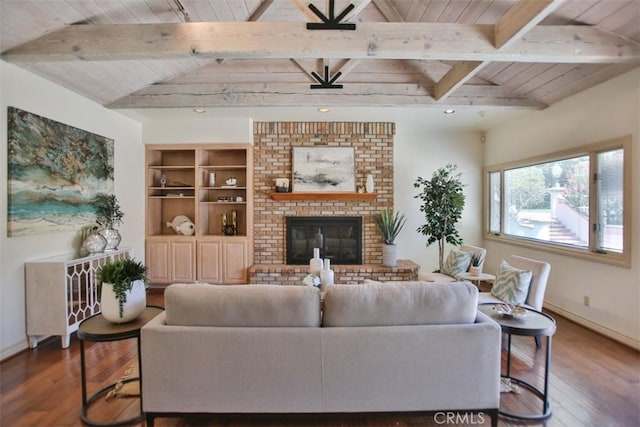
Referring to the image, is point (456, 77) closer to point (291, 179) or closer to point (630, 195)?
point (630, 195)

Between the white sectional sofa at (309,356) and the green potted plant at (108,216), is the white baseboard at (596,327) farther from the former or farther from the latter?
the green potted plant at (108,216)

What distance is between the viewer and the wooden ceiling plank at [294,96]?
12.2 feet

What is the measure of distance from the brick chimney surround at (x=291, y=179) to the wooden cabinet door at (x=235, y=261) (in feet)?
0.96

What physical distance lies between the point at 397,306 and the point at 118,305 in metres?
1.61

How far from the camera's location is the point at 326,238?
5.12m

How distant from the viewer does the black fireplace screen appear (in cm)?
508

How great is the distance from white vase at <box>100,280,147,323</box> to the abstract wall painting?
5.28 feet

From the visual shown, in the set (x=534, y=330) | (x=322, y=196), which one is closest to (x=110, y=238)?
(x=322, y=196)

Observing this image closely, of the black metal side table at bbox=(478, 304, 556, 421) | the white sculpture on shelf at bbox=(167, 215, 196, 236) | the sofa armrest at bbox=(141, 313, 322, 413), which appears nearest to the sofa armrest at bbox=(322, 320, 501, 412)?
the sofa armrest at bbox=(141, 313, 322, 413)

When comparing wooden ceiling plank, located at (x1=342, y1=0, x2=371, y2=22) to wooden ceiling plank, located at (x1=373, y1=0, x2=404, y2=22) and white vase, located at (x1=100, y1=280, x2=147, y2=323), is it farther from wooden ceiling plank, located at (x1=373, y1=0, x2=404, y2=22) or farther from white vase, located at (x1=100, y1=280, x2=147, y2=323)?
white vase, located at (x1=100, y1=280, x2=147, y2=323)

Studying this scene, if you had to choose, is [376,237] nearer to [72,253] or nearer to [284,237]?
[284,237]

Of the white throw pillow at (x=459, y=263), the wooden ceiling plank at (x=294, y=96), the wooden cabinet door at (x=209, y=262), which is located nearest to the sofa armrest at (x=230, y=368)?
the white throw pillow at (x=459, y=263)

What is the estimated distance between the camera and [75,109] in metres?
3.39

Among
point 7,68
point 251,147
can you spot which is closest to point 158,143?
point 251,147
